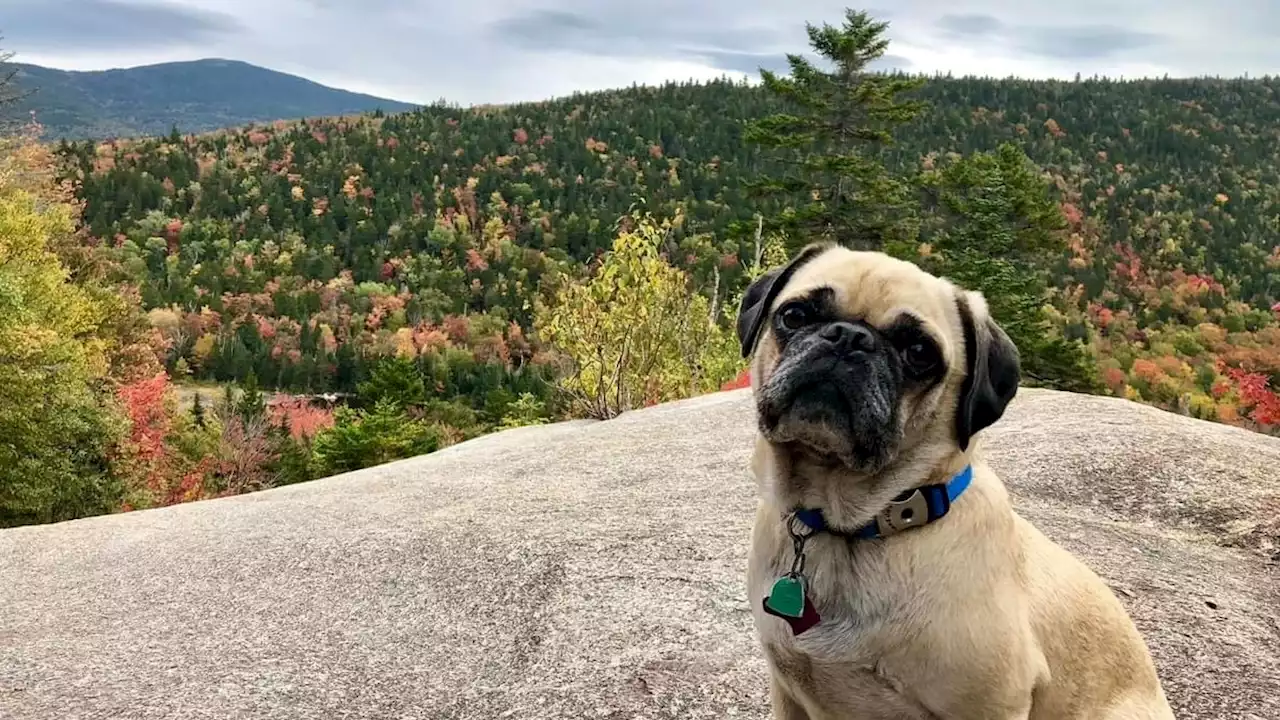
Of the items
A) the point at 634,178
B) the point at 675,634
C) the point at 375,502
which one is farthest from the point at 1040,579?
the point at 634,178

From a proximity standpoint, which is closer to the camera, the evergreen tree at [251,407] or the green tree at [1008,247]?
the green tree at [1008,247]

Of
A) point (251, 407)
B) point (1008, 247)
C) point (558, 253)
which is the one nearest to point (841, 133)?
point (1008, 247)

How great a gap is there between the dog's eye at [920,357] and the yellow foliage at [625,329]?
1346 cm

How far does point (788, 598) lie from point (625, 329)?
541 inches

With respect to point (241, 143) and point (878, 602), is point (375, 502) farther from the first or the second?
point (241, 143)

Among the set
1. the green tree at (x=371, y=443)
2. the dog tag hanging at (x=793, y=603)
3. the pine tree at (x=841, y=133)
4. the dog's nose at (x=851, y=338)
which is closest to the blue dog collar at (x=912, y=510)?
the dog tag hanging at (x=793, y=603)

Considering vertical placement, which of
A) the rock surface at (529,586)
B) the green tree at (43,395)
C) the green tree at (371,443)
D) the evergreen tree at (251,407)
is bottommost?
the evergreen tree at (251,407)

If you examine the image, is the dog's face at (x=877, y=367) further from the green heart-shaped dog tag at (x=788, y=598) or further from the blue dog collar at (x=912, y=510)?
the green heart-shaped dog tag at (x=788, y=598)

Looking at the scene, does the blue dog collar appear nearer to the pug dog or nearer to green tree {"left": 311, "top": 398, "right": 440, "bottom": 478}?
the pug dog

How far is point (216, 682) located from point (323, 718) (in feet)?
2.77

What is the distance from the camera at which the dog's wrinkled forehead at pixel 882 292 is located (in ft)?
8.79

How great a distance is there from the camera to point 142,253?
77625 mm

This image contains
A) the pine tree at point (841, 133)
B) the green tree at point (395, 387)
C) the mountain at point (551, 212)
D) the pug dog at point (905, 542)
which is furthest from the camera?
the mountain at point (551, 212)

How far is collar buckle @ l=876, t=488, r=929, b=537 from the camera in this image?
2594 mm
